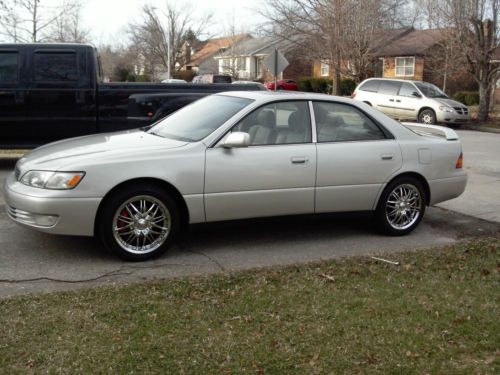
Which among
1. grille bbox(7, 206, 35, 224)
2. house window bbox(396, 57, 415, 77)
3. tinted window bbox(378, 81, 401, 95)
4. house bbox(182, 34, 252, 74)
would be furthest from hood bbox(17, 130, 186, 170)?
house bbox(182, 34, 252, 74)

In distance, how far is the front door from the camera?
5.36 meters

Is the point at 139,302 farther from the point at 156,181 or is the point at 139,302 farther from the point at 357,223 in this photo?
the point at 357,223

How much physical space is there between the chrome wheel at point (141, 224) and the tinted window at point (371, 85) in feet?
62.5

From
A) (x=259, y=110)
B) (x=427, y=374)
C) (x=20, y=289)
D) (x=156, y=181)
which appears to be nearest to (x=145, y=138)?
(x=156, y=181)

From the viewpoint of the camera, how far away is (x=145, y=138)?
5750mm

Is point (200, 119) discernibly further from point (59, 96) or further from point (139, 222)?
point (59, 96)

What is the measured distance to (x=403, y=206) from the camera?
6297mm

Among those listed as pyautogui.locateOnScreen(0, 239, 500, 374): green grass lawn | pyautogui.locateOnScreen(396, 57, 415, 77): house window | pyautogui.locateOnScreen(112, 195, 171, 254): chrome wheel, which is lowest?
pyautogui.locateOnScreen(0, 239, 500, 374): green grass lawn

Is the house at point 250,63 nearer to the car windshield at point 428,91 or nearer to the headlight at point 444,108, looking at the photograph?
the car windshield at point 428,91

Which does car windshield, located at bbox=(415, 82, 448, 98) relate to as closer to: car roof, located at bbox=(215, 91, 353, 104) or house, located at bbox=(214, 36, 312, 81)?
car roof, located at bbox=(215, 91, 353, 104)

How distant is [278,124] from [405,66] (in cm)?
3910

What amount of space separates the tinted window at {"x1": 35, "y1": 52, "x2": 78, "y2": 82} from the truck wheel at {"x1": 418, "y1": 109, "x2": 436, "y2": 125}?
1538 cm

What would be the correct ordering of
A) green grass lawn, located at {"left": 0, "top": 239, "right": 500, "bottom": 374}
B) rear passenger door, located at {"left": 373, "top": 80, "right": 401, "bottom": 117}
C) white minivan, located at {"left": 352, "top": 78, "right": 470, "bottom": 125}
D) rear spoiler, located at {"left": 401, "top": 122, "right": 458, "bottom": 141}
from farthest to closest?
rear passenger door, located at {"left": 373, "top": 80, "right": 401, "bottom": 117}, white minivan, located at {"left": 352, "top": 78, "right": 470, "bottom": 125}, rear spoiler, located at {"left": 401, "top": 122, "right": 458, "bottom": 141}, green grass lawn, located at {"left": 0, "top": 239, "right": 500, "bottom": 374}

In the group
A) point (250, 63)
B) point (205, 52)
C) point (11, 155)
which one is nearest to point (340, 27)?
point (11, 155)
